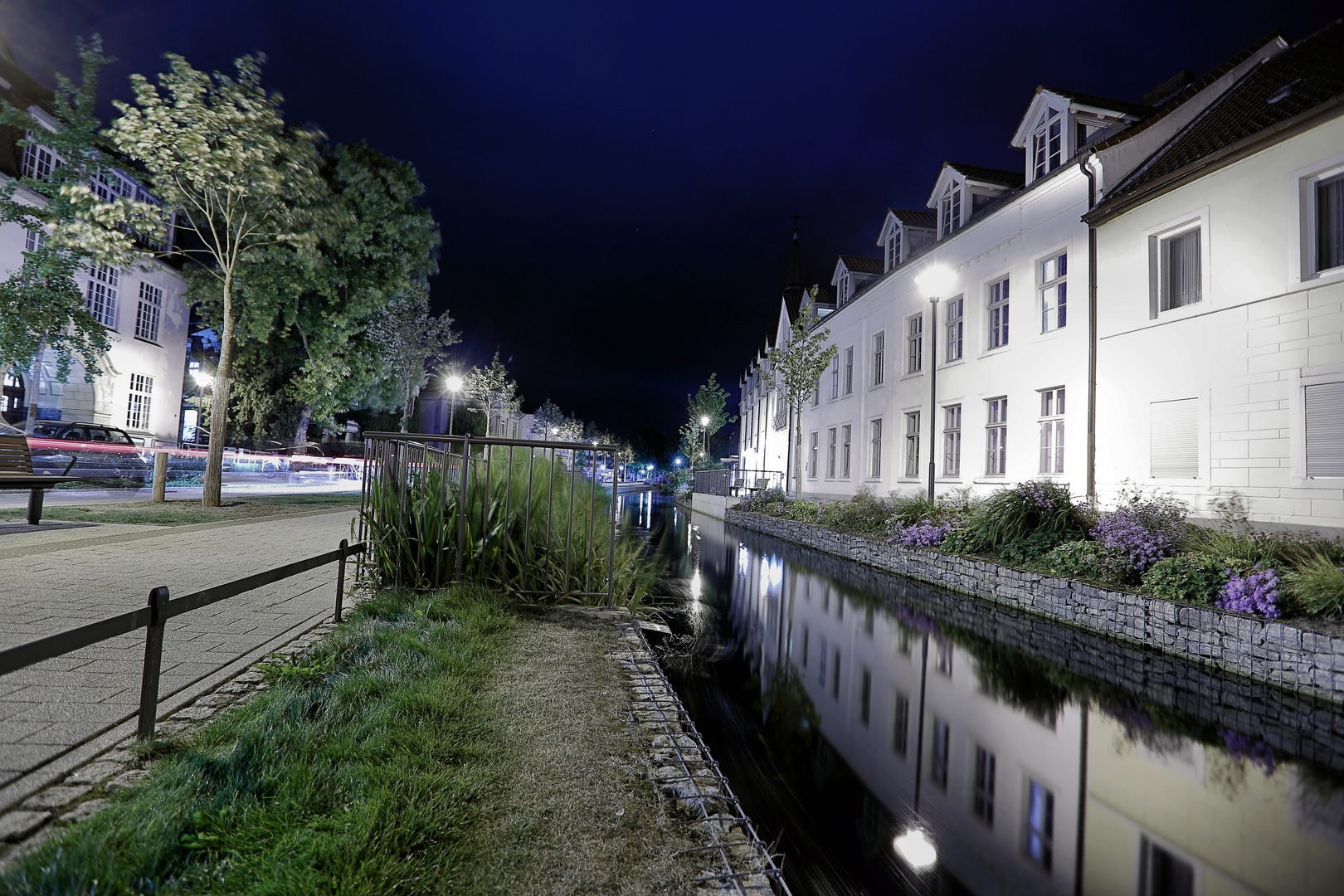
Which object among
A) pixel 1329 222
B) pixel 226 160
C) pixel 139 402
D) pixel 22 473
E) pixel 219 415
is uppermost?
pixel 226 160

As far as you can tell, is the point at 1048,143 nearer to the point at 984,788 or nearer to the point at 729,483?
the point at 984,788

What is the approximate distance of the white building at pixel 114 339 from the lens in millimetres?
20531

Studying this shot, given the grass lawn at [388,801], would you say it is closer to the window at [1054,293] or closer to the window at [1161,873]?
the window at [1161,873]

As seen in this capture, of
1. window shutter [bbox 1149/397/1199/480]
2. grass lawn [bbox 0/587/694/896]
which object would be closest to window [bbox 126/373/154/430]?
grass lawn [bbox 0/587/694/896]

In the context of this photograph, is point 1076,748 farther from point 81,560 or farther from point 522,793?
point 81,560

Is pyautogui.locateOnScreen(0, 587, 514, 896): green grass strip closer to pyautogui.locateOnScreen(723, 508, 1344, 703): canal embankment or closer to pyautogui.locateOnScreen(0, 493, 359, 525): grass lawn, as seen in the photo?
pyautogui.locateOnScreen(723, 508, 1344, 703): canal embankment

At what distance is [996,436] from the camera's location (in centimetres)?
1526

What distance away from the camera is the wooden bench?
328 inches

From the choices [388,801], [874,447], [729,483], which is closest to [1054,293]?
[874,447]

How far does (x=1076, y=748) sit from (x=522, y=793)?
365 centimetres

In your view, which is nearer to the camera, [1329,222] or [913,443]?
[1329,222]

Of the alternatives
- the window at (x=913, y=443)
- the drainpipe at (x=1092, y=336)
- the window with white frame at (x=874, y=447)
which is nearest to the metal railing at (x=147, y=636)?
the drainpipe at (x=1092, y=336)

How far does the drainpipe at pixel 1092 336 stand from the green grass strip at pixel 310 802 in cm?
1236

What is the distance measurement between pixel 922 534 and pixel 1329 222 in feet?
23.3
